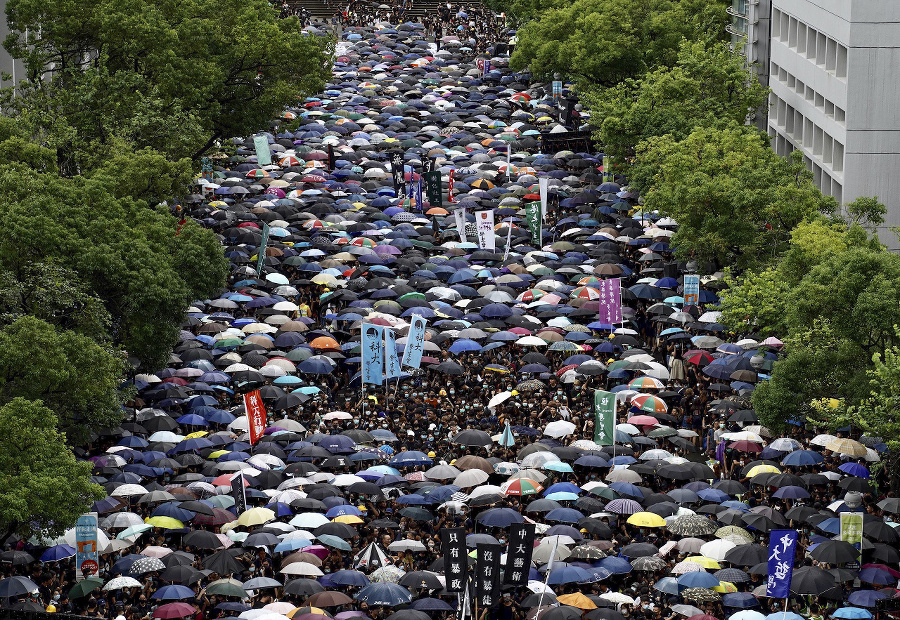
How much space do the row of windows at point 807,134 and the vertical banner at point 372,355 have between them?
20.5 metres

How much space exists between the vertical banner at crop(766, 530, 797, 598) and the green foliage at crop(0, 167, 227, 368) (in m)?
15.8

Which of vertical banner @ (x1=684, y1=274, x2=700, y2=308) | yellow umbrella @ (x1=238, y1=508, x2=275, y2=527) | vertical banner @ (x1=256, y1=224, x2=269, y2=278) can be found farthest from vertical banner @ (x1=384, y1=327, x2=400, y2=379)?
vertical banner @ (x1=256, y1=224, x2=269, y2=278)

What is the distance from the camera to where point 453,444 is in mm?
36188

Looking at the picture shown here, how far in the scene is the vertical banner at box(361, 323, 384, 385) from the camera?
123 feet

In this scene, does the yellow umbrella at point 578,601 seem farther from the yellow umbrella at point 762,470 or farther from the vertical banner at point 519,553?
the yellow umbrella at point 762,470

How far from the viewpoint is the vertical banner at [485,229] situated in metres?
49.3

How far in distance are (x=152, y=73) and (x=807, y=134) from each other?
2427 cm

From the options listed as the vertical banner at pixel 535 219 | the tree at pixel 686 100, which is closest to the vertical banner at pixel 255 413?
the vertical banner at pixel 535 219

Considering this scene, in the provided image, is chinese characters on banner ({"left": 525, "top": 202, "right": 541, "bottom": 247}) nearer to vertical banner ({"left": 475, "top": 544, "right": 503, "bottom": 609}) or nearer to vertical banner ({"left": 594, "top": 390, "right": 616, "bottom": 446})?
vertical banner ({"left": 594, "top": 390, "right": 616, "bottom": 446})

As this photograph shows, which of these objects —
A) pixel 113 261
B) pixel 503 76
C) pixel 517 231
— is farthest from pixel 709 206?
pixel 503 76

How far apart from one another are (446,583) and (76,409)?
9.35 m

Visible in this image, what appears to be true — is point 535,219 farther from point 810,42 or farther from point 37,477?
point 37,477

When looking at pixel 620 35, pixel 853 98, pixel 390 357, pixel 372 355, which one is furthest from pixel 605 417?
pixel 620 35

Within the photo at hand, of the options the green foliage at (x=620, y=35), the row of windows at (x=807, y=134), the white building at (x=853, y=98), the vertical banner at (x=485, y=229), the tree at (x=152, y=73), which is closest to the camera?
the tree at (x=152, y=73)
